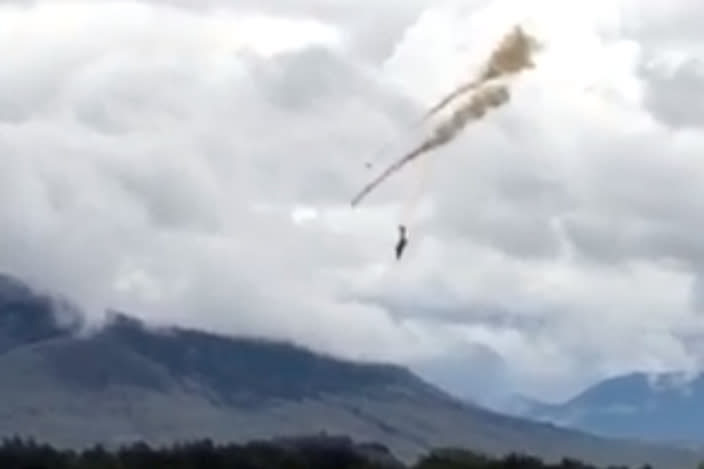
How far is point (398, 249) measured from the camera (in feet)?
344
